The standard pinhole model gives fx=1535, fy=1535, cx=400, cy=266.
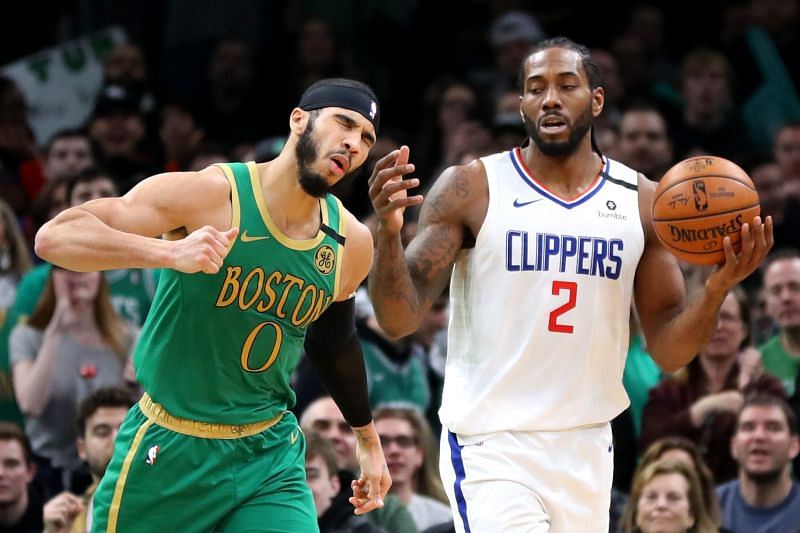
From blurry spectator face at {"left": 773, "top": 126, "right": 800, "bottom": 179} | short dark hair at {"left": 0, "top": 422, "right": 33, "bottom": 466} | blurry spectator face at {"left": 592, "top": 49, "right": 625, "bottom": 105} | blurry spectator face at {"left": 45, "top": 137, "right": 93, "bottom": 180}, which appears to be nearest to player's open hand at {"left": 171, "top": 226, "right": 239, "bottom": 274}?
short dark hair at {"left": 0, "top": 422, "right": 33, "bottom": 466}

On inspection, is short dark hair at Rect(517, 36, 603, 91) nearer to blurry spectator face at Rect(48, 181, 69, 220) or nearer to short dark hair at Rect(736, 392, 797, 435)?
short dark hair at Rect(736, 392, 797, 435)

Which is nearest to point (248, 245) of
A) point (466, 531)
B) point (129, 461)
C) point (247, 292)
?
point (247, 292)

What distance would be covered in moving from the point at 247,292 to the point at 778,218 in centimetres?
595

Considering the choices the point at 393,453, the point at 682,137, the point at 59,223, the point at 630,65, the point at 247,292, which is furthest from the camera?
the point at 630,65

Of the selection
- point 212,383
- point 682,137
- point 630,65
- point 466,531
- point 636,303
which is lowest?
point 466,531

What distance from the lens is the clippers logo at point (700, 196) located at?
568 centimetres

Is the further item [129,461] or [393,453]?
[393,453]

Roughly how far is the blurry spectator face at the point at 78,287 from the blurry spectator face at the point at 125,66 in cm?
352

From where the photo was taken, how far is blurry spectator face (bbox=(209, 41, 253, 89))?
40.5ft

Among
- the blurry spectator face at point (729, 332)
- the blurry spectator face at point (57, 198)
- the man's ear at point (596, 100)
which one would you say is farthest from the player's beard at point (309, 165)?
the blurry spectator face at point (57, 198)

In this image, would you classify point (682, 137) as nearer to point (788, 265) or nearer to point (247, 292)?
point (788, 265)

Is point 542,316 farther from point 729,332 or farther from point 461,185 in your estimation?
point 729,332

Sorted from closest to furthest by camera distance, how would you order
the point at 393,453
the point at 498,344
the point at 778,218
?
1. the point at 498,344
2. the point at 393,453
3. the point at 778,218

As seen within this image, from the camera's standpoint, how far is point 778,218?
34.3ft
